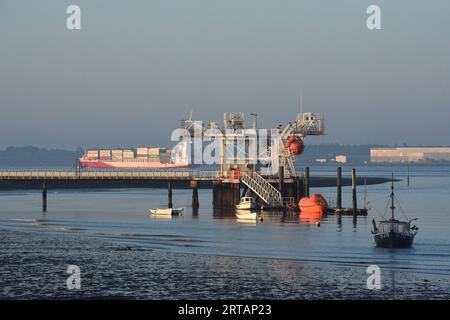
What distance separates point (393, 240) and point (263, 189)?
4131 centimetres

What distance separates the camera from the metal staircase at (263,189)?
12131cm

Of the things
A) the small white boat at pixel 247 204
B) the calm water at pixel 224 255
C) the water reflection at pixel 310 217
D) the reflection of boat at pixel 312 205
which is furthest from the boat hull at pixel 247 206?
the water reflection at pixel 310 217

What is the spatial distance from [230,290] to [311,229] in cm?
3998

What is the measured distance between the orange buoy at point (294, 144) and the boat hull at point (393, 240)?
4384 centimetres

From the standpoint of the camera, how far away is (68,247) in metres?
83.8

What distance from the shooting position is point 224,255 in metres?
78.6

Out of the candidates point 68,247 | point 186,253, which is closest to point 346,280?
point 186,253

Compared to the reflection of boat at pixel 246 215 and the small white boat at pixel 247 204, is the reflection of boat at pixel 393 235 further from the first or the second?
the small white boat at pixel 247 204

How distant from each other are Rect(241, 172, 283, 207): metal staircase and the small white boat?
1.29 meters

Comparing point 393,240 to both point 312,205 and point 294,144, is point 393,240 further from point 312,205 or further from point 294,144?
point 294,144

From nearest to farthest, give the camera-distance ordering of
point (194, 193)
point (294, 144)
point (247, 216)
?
point (247, 216) < point (294, 144) < point (194, 193)

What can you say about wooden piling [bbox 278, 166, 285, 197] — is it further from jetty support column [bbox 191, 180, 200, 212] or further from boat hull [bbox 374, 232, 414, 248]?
boat hull [bbox 374, 232, 414, 248]

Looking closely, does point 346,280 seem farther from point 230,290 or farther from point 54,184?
point 54,184

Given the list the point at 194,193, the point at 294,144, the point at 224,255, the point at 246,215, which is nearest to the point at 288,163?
the point at 294,144
